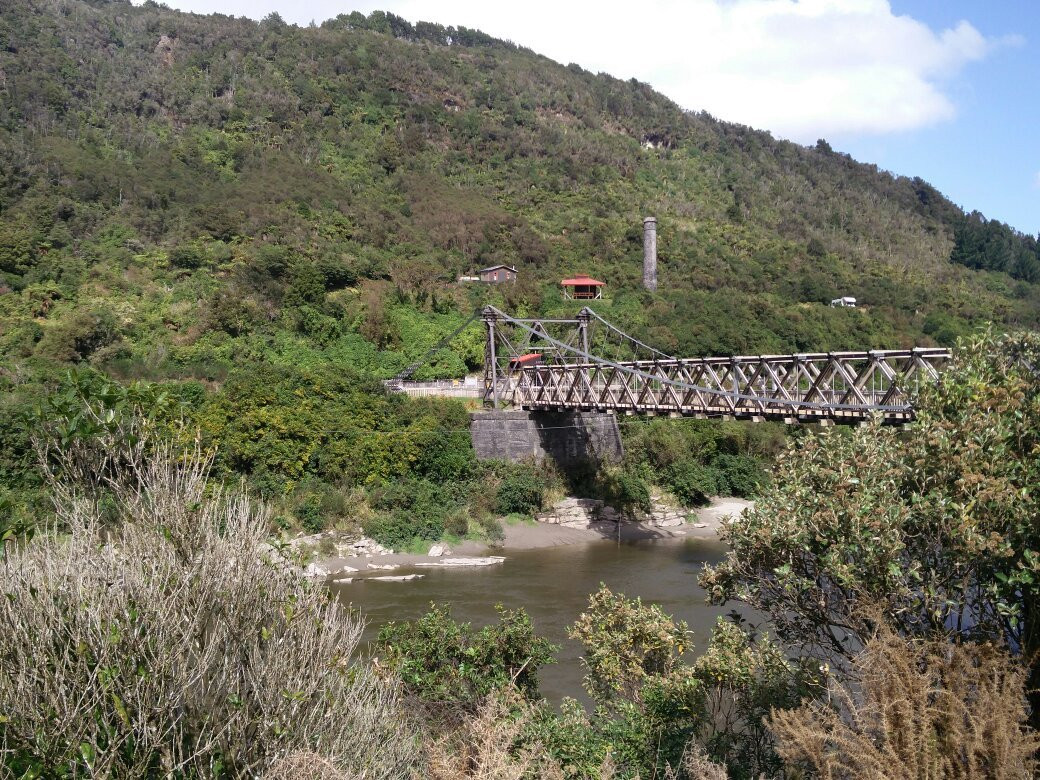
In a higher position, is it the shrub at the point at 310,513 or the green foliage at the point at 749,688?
the green foliage at the point at 749,688

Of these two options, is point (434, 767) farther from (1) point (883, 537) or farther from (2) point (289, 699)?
(1) point (883, 537)

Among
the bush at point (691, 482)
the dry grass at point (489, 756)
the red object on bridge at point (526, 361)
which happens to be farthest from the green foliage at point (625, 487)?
the dry grass at point (489, 756)

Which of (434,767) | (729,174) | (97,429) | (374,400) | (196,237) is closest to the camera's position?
(97,429)

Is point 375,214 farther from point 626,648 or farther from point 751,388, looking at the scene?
point 626,648

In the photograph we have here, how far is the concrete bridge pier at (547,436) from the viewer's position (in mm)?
23625

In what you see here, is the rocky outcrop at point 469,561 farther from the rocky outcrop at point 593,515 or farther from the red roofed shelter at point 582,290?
the red roofed shelter at point 582,290

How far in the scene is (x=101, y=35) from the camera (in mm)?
53625

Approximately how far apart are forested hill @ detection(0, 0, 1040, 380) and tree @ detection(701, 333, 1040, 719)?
20686mm

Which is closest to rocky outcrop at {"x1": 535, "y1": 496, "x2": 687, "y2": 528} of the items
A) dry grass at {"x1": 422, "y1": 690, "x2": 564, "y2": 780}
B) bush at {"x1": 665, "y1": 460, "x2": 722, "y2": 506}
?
bush at {"x1": 665, "y1": 460, "x2": 722, "y2": 506}

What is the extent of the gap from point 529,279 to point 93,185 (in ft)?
60.8

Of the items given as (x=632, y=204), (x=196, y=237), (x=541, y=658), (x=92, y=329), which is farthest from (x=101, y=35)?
(x=541, y=658)

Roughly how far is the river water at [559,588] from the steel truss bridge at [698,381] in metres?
3.50

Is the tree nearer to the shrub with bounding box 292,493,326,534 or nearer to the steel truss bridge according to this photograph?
the steel truss bridge

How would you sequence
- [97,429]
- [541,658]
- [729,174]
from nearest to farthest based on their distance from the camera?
[97,429] < [541,658] < [729,174]
